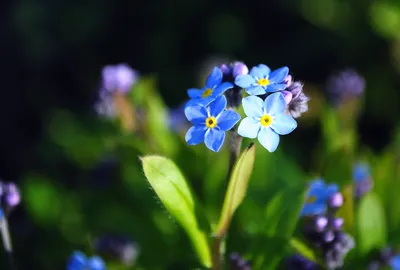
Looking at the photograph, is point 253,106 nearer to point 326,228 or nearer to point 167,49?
point 326,228

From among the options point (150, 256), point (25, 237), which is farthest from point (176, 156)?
point (25, 237)

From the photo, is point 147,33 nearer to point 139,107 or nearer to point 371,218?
point 139,107

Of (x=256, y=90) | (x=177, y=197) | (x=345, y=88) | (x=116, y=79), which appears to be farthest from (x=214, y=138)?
(x=345, y=88)

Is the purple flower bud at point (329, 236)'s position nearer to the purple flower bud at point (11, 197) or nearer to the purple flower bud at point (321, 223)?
the purple flower bud at point (321, 223)

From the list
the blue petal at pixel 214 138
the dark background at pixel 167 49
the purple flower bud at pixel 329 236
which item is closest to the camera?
the blue petal at pixel 214 138

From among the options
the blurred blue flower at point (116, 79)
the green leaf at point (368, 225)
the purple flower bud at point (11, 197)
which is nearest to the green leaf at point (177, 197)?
the purple flower bud at point (11, 197)

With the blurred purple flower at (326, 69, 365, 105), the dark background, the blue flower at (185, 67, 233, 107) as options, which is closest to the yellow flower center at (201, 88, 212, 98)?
the blue flower at (185, 67, 233, 107)
